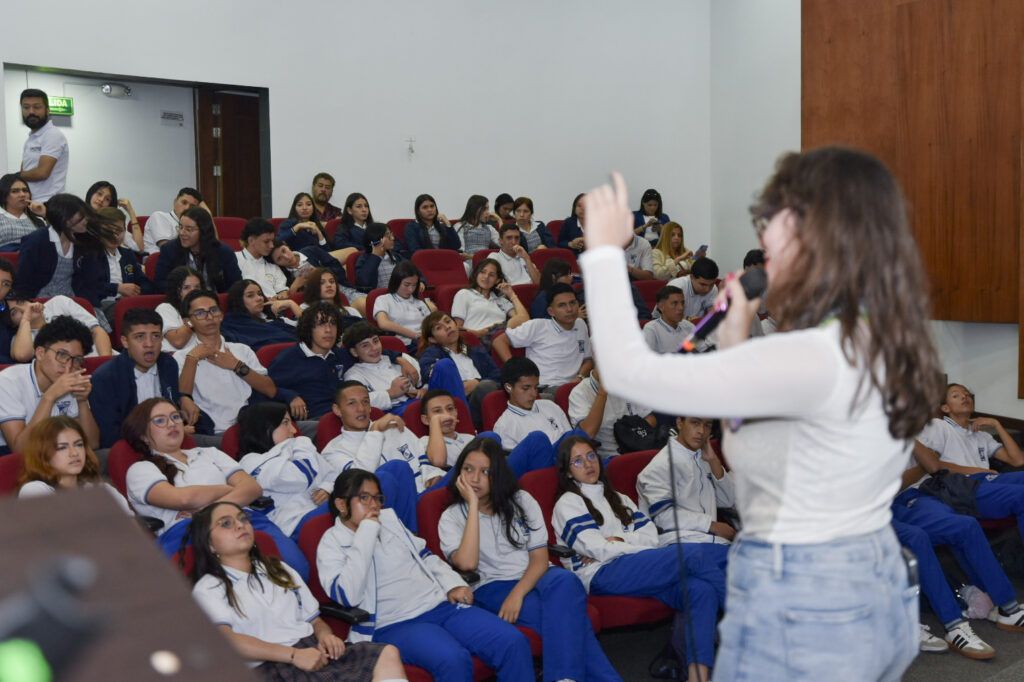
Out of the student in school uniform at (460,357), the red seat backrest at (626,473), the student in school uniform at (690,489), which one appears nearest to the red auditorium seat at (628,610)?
the student in school uniform at (690,489)

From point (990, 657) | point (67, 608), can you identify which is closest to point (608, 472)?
point (990, 657)

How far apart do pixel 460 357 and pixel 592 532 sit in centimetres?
199

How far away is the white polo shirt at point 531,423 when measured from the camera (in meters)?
4.94

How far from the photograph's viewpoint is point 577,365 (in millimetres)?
6242

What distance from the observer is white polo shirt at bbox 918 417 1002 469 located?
16.7 feet

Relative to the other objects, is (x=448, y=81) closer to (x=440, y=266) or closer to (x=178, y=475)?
(x=440, y=266)

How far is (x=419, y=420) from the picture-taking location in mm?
4820

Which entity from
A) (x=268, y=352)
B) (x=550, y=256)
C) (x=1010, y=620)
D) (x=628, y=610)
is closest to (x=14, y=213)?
(x=268, y=352)

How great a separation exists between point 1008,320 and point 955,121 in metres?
1.18

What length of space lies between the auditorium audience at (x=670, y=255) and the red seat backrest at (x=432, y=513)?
5156 mm

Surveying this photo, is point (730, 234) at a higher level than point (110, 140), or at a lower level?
lower

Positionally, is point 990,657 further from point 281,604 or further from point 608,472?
point 281,604

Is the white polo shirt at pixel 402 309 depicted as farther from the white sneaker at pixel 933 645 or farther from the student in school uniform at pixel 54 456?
the white sneaker at pixel 933 645

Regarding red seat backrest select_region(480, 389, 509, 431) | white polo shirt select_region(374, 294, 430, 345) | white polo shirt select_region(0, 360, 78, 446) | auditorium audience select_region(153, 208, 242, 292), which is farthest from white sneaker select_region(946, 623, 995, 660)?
auditorium audience select_region(153, 208, 242, 292)
